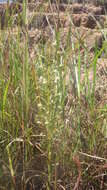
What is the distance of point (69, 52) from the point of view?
4.26 feet

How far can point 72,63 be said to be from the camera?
1251 mm

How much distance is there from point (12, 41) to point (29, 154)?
0.44 meters

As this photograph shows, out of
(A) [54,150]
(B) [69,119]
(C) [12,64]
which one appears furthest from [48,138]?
(C) [12,64]

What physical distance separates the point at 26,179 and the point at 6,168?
88 mm

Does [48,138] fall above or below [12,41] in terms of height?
below

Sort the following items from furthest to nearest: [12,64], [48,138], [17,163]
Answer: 1. [12,64]
2. [17,163]
3. [48,138]

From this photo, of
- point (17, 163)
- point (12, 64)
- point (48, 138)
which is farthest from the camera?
point (12, 64)


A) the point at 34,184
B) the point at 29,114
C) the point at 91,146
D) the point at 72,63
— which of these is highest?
the point at 72,63

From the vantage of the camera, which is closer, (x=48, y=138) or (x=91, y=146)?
(x=48, y=138)

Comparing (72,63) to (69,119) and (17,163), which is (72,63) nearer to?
(69,119)

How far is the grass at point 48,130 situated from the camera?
41.1 inches

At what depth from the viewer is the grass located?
1.04 metres

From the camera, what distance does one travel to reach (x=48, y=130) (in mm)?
1000

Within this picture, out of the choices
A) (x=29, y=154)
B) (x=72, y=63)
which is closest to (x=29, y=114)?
(x=29, y=154)
